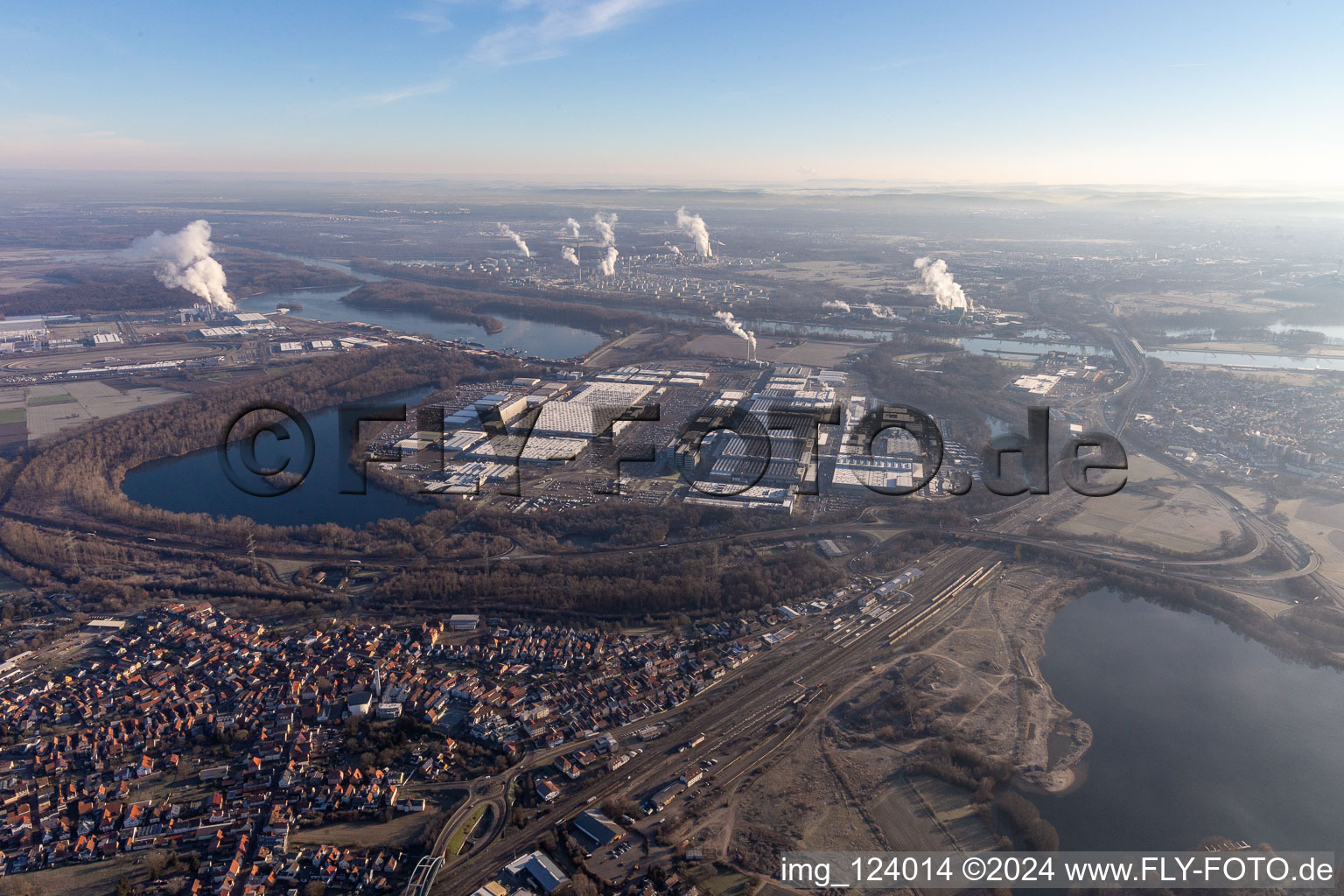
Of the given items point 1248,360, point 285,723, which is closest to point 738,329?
point 1248,360

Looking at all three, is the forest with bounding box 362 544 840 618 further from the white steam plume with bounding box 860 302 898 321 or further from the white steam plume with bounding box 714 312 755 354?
the white steam plume with bounding box 860 302 898 321

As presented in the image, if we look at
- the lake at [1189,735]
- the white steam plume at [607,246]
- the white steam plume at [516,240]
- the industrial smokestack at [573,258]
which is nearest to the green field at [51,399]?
the lake at [1189,735]

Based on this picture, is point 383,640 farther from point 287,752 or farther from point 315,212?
point 315,212

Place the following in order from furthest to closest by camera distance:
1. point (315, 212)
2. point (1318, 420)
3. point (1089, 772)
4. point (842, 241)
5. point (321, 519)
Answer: point (315, 212)
point (842, 241)
point (1318, 420)
point (321, 519)
point (1089, 772)

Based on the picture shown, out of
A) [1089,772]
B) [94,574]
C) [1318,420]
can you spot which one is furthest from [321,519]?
[1318,420]

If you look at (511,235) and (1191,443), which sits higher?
(511,235)

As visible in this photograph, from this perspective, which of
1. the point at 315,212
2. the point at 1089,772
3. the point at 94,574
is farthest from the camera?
the point at 315,212

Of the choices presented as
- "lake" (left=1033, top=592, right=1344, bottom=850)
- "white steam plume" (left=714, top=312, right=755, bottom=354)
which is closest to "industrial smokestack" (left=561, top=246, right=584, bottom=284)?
"white steam plume" (left=714, top=312, right=755, bottom=354)
